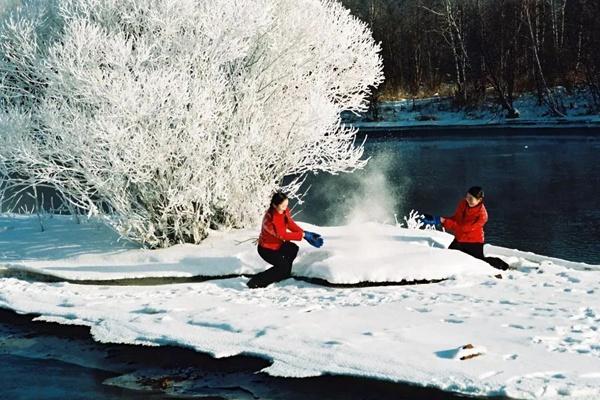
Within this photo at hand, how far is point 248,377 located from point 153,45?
6.49m

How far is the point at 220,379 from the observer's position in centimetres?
672

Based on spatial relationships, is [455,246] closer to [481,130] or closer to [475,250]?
[475,250]

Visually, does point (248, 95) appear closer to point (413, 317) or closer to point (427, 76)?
point (413, 317)

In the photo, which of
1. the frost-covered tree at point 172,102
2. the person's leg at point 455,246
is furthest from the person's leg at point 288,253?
the frost-covered tree at point 172,102

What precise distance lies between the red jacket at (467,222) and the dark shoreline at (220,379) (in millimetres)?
4102

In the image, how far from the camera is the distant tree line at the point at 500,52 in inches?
1654

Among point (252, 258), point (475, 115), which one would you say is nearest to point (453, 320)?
point (252, 258)

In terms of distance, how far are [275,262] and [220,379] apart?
2865 millimetres

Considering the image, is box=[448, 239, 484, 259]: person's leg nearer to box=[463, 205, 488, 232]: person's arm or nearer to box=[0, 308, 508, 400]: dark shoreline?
box=[463, 205, 488, 232]: person's arm

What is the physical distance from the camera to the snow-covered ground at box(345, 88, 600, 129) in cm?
3894

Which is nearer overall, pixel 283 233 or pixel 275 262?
pixel 283 233

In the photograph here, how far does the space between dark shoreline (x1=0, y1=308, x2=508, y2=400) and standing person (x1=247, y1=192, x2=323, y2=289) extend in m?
2.22

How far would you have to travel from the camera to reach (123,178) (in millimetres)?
11617

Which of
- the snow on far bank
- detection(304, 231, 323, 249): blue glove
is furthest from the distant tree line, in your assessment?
detection(304, 231, 323, 249): blue glove
